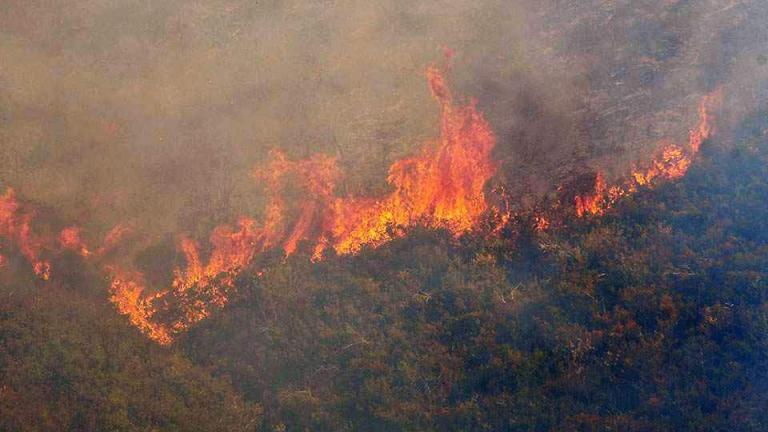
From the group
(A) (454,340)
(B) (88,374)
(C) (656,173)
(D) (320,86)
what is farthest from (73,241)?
(C) (656,173)

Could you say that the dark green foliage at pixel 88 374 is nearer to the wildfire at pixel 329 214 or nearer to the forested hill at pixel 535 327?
the wildfire at pixel 329 214

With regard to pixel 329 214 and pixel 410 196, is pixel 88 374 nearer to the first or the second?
pixel 329 214

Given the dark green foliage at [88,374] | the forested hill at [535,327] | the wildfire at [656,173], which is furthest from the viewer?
the wildfire at [656,173]

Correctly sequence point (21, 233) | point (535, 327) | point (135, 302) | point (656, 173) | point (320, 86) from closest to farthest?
point (535, 327) → point (21, 233) → point (135, 302) → point (656, 173) → point (320, 86)

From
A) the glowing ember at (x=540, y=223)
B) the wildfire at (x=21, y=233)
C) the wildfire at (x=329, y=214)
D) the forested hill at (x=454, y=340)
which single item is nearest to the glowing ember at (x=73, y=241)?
the wildfire at (x=329, y=214)

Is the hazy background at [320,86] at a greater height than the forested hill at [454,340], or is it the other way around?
the hazy background at [320,86]

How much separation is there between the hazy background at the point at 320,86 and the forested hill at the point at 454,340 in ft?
6.62

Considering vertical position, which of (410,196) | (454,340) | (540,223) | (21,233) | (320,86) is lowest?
(454,340)

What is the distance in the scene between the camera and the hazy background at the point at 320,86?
591 inches

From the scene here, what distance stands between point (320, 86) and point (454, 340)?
721 centimetres

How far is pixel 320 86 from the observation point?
Answer: 16375mm

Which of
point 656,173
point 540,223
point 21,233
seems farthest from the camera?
point 656,173

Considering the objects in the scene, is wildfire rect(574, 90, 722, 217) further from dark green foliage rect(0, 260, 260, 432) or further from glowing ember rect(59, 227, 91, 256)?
glowing ember rect(59, 227, 91, 256)

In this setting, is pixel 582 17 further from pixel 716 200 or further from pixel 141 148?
pixel 141 148
